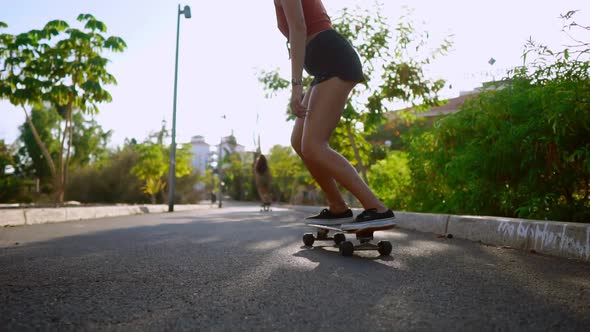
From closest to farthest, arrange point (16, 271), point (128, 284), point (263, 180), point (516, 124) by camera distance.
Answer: point (128, 284)
point (16, 271)
point (516, 124)
point (263, 180)

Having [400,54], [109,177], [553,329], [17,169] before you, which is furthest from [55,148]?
[553,329]

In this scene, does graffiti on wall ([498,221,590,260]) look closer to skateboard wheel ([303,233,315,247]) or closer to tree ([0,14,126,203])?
skateboard wheel ([303,233,315,247])

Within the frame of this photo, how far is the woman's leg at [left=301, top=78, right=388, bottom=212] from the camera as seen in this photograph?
136 inches

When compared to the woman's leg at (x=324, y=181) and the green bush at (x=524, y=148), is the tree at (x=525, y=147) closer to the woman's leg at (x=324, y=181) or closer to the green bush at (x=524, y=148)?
the green bush at (x=524, y=148)

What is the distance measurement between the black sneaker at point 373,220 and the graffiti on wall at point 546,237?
136 centimetres

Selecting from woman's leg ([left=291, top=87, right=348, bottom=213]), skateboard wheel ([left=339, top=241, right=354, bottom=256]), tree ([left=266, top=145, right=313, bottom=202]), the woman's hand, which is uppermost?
tree ([left=266, top=145, right=313, bottom=202])

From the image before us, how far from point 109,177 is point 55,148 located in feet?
36.2

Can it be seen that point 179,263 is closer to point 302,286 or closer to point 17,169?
point 302,286

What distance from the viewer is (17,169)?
1613 inches

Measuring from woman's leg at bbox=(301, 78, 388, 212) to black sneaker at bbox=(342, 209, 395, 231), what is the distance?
46 millimetres

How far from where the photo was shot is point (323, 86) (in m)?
3.50

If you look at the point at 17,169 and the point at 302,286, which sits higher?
the point at 17,169

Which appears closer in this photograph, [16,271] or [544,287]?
[544,287]

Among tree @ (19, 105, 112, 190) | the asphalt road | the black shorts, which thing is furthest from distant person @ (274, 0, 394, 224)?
tree @ (19, 105, 112, 190)
